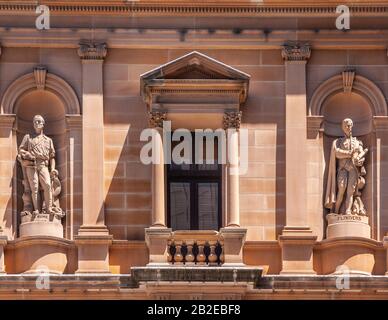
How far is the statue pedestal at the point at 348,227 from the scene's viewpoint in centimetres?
5794

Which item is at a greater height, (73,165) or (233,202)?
(73,165)

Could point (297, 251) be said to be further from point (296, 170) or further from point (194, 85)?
point (194, 85)

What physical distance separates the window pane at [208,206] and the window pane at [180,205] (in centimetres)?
27

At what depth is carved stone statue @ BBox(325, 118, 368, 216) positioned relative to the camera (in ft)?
192

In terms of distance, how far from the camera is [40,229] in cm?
5778

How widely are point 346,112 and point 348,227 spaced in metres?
2.80

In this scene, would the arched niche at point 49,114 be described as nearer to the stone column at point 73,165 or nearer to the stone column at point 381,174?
the stone column at point 73,165

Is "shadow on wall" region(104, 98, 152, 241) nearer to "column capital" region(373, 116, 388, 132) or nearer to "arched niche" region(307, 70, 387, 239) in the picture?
"arched niche" region(307, 70, 387, 239)

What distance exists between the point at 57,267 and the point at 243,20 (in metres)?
6.99

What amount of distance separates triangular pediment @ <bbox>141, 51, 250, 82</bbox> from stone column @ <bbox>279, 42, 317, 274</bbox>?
1.35 metres

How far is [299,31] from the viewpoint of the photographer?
59.2 meters

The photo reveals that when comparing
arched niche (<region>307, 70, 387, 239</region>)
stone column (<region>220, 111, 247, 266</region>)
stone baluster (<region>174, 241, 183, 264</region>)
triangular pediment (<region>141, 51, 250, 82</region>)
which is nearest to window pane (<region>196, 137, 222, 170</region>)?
stone column (<region>220, 111, 247, 266</region>)

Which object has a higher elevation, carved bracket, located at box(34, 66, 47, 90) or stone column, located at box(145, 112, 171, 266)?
carved bracket, located at box(34, 66, 47, 90)

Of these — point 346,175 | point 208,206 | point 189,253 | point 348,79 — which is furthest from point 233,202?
point 348,79
